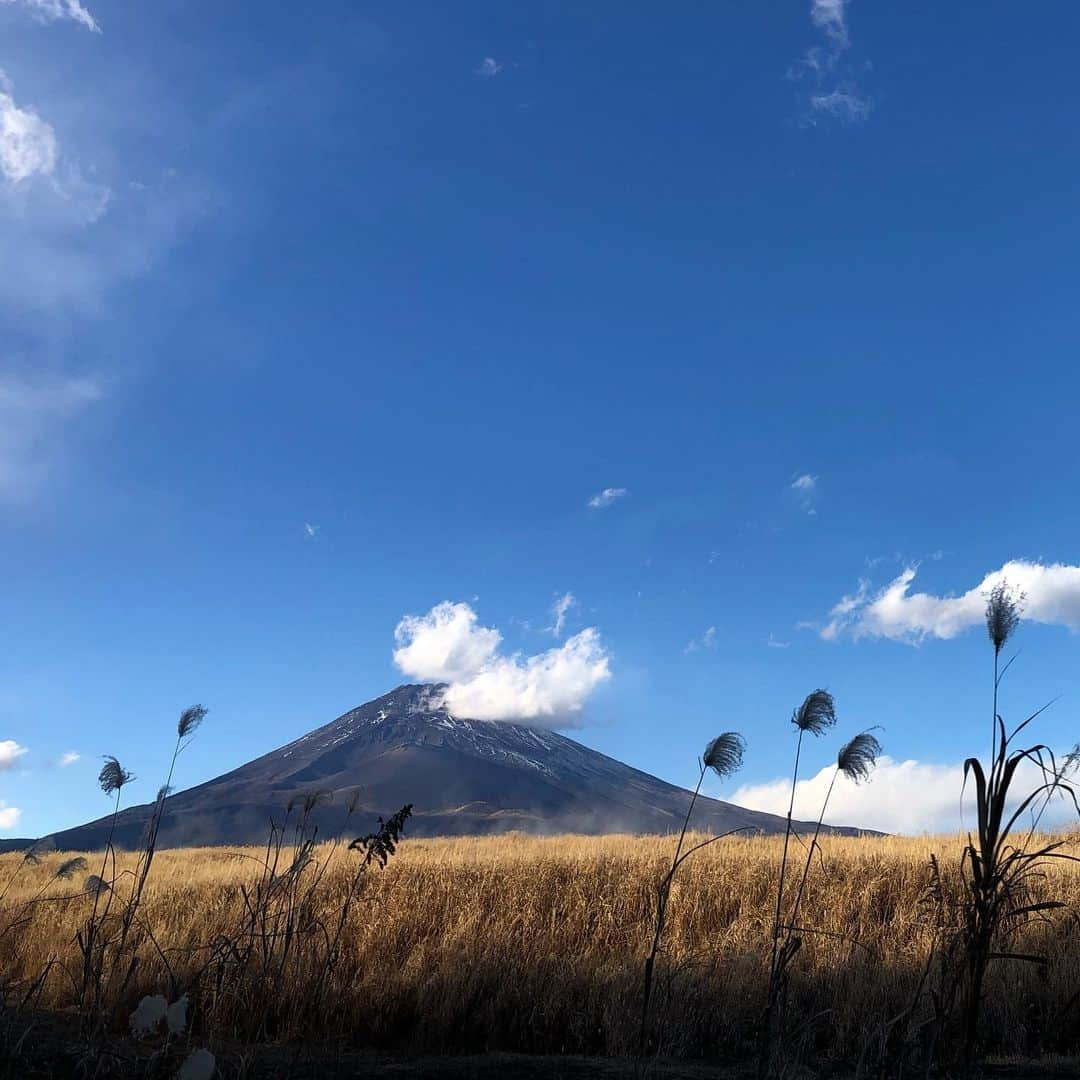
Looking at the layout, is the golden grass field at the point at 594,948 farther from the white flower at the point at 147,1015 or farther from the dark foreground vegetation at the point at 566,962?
the white flower at the point at 147,1015

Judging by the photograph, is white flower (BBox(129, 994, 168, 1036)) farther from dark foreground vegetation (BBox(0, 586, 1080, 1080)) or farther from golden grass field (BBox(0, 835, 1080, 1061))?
golden grass field (BBox(0, 835, 1080, 1061))

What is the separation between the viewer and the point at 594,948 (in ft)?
34.3

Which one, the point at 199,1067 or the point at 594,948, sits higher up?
the point at 199,1067

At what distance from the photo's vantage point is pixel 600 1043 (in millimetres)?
8336

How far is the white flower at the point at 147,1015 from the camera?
2588 mm

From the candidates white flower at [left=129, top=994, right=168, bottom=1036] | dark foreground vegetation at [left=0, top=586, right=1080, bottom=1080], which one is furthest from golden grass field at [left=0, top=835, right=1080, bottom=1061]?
white flower at [left=129, top=994, right=168, bottom=1036]

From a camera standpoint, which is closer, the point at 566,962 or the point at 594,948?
the point at 566,962

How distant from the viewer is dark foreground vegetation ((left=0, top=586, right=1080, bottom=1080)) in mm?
3787

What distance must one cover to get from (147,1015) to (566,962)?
7826mm

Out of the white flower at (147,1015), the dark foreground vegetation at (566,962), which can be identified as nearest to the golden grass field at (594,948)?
the dark foreground vegetation at (566,962)

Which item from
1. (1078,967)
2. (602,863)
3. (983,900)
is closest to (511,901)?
(602,863)

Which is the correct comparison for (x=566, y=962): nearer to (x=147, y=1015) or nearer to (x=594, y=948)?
(x=594, y=948)

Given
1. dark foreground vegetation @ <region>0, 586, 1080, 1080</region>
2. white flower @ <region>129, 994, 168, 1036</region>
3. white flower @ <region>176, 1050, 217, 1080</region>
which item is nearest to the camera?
white flower @ <region>176, 1050, 217, 1080</region>

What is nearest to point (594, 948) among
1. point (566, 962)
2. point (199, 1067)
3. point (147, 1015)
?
point (566, 962)
